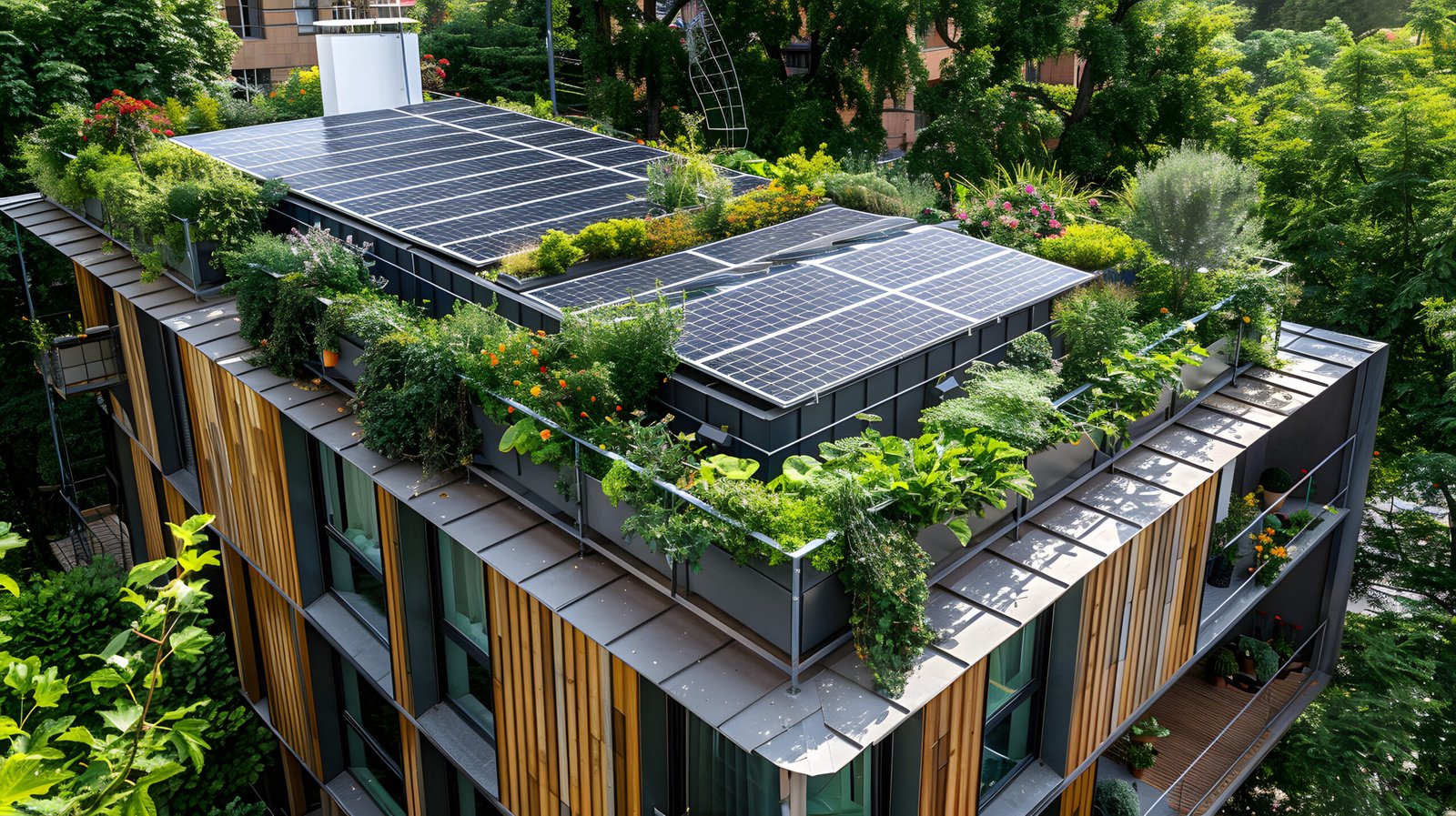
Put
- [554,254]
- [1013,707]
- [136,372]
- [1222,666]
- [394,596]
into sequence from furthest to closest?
[136,372] < [1222,666] < [554,254] < [394,596] < [1013,707]

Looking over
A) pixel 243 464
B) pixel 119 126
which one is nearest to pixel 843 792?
pixel 243 464

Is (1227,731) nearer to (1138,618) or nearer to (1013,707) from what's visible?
(1138,618)

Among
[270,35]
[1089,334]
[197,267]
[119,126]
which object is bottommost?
[197,267]

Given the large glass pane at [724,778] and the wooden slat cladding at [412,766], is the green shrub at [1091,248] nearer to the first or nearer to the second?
the large glass pane at [724,778]

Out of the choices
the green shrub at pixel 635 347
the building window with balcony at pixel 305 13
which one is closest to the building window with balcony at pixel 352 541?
the green shrub at pixel 635 347

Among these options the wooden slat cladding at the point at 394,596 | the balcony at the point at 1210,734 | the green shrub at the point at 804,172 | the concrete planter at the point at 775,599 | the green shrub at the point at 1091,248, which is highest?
the green shrub at the point at 804,172

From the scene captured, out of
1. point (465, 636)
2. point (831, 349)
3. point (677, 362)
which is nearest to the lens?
point (677, 362)

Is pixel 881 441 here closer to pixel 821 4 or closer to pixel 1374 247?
pixel 1374 247
